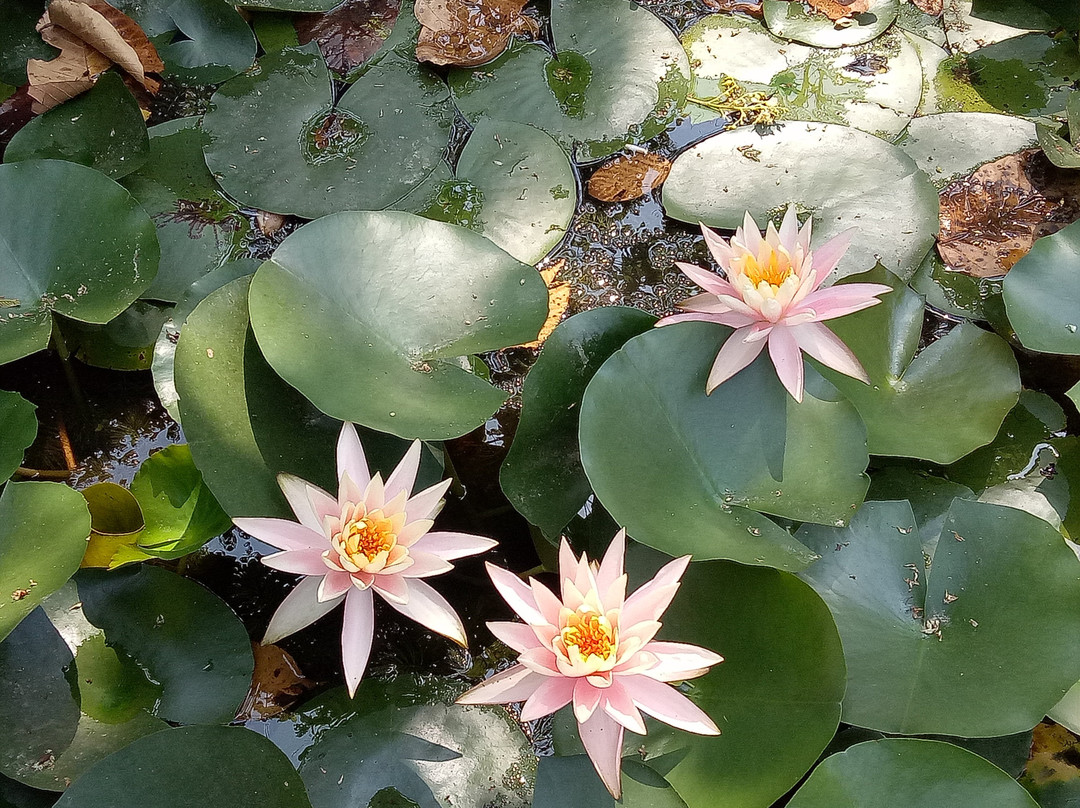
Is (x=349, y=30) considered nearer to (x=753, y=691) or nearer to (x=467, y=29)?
(x=467, y=29)

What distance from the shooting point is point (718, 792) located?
1269mm

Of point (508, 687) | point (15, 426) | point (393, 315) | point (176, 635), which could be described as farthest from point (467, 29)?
point (508, 687)

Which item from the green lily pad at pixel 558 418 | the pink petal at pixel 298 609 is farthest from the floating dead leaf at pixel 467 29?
the pink petal at pixel 298 609

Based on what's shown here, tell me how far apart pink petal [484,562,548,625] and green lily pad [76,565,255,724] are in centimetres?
61

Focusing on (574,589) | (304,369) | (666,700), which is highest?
(304,369)

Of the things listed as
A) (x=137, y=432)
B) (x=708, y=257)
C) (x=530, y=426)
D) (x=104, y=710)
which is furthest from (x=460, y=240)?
(x=104, y=710)

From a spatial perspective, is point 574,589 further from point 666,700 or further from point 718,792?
point 718,792

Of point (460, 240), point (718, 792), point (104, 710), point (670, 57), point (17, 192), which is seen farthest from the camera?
point (670, 57)

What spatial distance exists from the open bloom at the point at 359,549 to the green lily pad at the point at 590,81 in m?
1.29

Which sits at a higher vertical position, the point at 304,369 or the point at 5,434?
the point at 304,369

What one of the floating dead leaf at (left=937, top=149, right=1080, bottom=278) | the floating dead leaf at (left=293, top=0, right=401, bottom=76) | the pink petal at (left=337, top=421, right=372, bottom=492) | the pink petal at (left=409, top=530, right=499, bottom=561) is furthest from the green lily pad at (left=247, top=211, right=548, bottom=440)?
the floating dead leaf at (left=937, top=149, right=1080, bottom=278)

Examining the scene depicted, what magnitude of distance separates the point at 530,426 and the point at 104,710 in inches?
36.7

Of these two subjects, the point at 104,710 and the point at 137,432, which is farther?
the point at 137,432

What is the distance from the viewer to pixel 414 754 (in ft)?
4.59
